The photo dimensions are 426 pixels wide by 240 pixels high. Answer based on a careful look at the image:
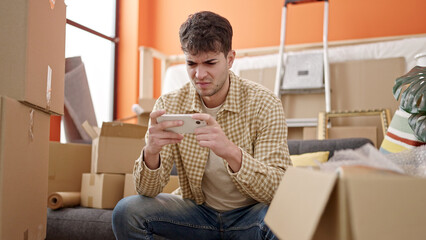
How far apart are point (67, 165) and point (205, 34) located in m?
1.23

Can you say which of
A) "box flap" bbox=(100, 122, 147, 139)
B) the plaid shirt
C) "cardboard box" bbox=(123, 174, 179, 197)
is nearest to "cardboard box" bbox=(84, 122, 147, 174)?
"box flap" bbox=(100, 122, 147, 139)

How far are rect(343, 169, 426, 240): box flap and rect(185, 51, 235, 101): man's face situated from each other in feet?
2.89

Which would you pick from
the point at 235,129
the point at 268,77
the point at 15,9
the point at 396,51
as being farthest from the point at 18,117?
the point at 396,51

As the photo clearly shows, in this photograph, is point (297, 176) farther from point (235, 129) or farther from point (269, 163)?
point (235, 129)

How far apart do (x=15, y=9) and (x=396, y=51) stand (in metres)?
2.76

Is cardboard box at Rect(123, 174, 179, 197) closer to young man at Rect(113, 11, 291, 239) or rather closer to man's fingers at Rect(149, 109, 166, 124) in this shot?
young man at Rect(113, 11, 291, 239)

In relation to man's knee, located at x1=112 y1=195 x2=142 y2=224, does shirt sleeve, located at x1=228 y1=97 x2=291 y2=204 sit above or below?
above

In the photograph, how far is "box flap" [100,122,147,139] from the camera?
6.90ft

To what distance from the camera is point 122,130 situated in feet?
→ 7.01

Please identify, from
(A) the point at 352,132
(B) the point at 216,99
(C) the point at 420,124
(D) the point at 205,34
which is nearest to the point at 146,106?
(A) the point at 352,132

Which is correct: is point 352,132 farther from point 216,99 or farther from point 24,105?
point 24,105

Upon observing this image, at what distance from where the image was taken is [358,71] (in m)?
3.16

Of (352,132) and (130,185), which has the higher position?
A: (352,132)

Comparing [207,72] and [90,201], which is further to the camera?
[90,201]
